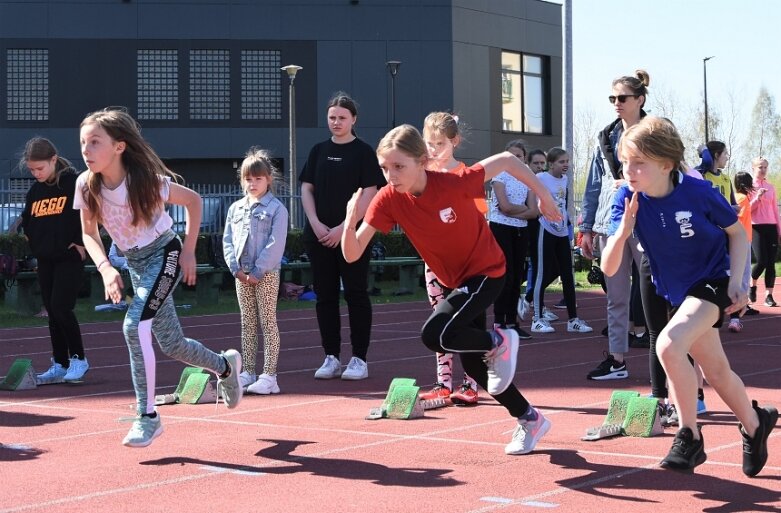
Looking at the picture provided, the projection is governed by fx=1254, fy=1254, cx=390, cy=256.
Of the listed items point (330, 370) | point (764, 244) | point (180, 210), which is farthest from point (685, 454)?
point (180, 210)

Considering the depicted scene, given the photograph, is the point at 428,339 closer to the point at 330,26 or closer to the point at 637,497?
the point at 637,497

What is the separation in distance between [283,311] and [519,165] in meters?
11.3

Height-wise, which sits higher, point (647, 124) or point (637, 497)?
point (647, 124)

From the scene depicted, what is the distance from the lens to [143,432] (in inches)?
258

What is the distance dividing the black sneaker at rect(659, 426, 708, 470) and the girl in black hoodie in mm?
5624

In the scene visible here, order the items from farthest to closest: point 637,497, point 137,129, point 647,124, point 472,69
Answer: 1. point 472,69
2. point 137,129
3. point 647,124
4. point 637,497

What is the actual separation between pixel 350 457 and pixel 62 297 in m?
4.15

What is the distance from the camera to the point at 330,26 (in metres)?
39.3

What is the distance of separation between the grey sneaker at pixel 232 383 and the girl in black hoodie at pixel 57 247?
273cm

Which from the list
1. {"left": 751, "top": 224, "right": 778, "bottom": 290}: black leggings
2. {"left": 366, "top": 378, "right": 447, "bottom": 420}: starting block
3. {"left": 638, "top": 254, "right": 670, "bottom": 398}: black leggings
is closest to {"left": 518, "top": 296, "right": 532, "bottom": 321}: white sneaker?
{"left": 751, "top": 224, "right": 778, "bottom": 290}: black leggings

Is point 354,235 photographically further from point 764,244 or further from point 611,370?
point 764,244

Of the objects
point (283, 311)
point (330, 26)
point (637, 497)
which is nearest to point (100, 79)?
point (330, 26)

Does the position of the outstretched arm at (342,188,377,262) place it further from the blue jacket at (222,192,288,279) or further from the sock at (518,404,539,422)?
the blue jacket at (222,192,288,279)

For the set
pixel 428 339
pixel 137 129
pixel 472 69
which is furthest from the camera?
pixel 472 69
